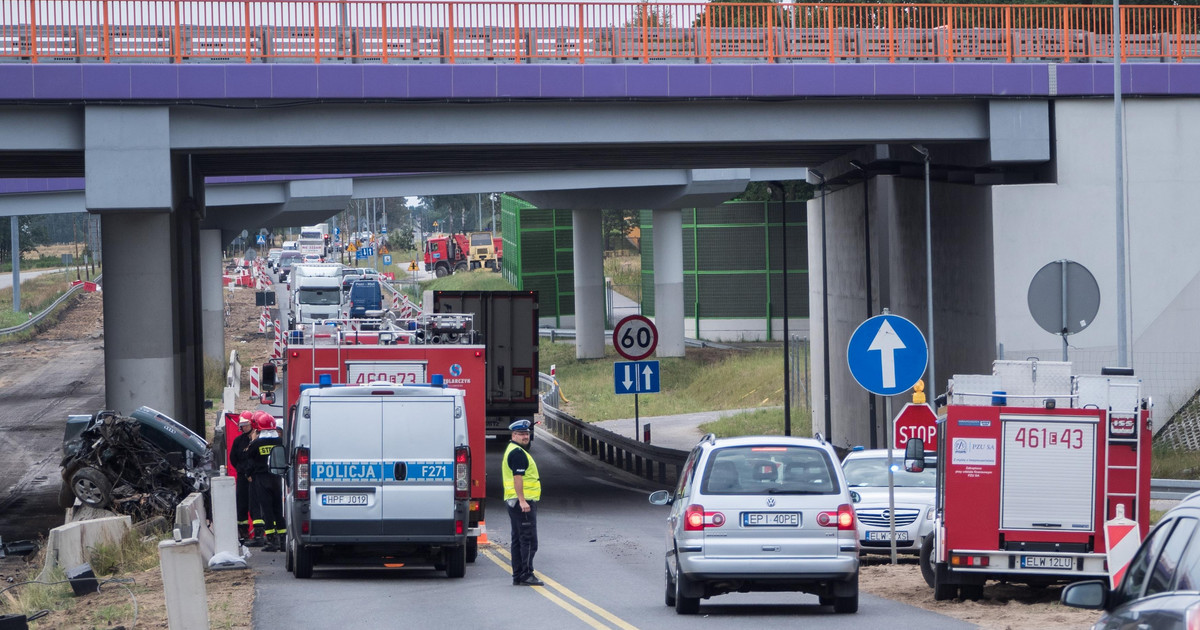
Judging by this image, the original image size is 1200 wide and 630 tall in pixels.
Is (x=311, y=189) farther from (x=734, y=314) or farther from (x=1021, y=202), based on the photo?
(x=1021, y=202)

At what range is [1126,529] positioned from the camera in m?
11.3

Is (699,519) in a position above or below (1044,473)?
below

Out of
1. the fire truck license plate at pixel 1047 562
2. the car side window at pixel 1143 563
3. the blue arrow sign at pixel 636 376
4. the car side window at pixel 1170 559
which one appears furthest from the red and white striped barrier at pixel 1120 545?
the blue arrow sign at pixel 636 376

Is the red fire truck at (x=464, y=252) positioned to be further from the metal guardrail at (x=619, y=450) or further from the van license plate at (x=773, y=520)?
the van license plate at (x=773, y=520)

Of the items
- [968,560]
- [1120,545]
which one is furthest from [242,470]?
[1120,545]

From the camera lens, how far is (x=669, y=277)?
59.7m

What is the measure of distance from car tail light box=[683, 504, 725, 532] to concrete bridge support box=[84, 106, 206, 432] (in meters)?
14.2

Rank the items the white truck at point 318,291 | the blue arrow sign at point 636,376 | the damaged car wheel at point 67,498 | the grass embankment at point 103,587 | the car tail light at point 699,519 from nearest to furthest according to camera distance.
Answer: the car tail light at point 699,519, the grass embankment at point 103,587, the damaged car wheel at point 67,498, the blue arrow sign at point 636,376, the white truck at point 318,291

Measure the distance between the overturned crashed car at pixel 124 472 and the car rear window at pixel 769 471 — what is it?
10.3 m

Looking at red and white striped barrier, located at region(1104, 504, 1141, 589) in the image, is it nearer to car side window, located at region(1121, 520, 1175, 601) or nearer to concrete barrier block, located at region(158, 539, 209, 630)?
car side window, located at region(1121, 520, 1175, 601)

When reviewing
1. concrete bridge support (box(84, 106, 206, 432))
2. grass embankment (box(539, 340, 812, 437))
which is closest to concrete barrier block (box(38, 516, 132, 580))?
concrete bridge support (box(84, 106, 206, 432))

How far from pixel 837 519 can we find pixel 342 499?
17.6 ft

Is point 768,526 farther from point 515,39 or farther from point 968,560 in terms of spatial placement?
point 515,39

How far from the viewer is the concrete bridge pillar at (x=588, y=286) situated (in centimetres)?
6041
